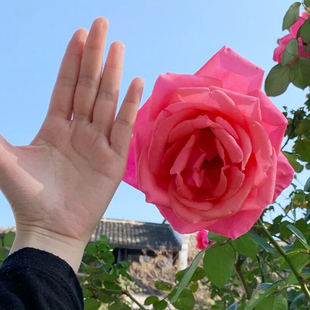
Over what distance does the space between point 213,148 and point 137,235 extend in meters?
15.9

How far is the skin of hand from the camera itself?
2.72ft

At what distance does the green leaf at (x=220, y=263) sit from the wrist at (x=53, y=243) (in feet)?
0.95

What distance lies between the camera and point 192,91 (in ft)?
1.94

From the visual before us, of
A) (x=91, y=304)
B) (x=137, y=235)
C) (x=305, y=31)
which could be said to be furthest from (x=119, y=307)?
(x=137, y=235)

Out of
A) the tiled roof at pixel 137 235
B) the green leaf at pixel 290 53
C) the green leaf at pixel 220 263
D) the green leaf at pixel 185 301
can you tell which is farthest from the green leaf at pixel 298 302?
the tiled roof at pixel 137 235

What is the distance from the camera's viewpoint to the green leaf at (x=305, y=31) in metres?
1.14

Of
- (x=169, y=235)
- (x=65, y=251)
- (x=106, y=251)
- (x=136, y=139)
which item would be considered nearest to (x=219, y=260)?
(x=65, y=251)

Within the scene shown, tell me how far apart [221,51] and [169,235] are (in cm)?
1597

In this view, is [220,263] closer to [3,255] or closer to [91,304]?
[91,304]

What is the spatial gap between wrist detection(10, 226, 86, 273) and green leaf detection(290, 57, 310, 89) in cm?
69

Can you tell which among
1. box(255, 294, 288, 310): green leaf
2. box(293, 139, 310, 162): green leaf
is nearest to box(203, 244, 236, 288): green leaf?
box(255, 294, 288, 310): green leaf

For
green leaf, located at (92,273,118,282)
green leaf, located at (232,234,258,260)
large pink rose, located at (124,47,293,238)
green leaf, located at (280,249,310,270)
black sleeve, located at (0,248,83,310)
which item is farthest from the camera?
green leaf, located at (92,273,118,282)

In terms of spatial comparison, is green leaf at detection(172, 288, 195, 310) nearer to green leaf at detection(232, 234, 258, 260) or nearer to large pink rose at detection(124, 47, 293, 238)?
green leaf at detection(232, 234, 258, 260)

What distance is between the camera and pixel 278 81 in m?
1.21
